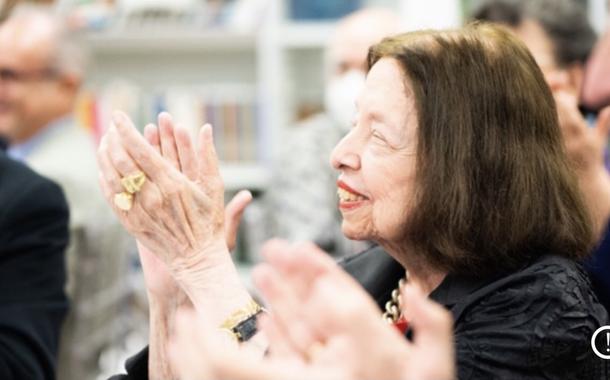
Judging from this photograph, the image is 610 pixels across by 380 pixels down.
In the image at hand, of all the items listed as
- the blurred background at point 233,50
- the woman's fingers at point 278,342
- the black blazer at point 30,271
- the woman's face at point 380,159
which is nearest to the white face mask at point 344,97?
the blurred background at point 233,50

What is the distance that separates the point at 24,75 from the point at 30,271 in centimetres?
118

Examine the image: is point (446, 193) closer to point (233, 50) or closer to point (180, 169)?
point (180, 169)

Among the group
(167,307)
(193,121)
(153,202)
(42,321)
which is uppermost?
(153,202)

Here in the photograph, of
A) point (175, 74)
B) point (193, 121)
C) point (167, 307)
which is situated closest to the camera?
point (167, 307)

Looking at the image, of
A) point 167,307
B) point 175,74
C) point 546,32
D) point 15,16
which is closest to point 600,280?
point 167,307

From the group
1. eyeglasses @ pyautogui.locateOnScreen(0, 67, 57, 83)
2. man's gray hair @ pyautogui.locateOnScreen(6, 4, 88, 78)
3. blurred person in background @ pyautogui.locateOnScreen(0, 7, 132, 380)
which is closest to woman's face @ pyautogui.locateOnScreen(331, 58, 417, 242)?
blurred person in background @ pyautogui.locateOnScreen(0, 7, 132, 380)

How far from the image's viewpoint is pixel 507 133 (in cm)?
146

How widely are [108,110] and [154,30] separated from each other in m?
0.35

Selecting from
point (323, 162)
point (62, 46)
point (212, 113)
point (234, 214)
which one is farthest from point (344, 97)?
point (234, 214)

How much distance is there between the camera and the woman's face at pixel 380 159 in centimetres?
147

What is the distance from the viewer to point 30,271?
1921 mm

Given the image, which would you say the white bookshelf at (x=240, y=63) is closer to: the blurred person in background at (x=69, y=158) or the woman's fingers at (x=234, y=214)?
the blurred person in background at (x=69, y=158)

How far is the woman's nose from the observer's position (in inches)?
59.6

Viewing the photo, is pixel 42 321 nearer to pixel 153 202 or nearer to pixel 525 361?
pixel 153 202
